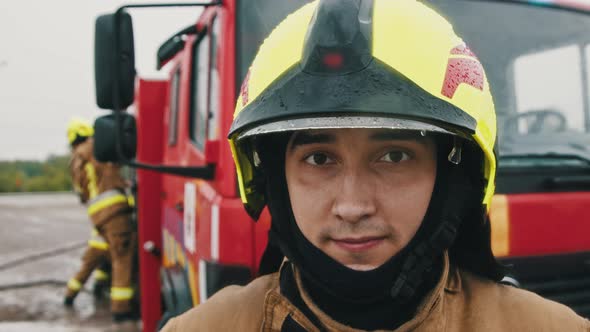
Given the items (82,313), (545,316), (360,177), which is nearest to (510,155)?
(545,316)

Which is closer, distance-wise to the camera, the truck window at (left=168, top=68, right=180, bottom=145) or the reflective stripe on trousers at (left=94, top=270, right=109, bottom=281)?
the truck window at (left=168, top=68, right=180, bottom=145)

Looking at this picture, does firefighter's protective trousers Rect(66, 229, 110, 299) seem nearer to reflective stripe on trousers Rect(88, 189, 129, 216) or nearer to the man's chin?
reflective stripe on trousers Rect(88, 189, 129, 216)

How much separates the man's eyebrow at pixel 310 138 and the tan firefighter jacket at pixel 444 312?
1.08ft

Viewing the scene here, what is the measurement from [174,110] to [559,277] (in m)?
2.34

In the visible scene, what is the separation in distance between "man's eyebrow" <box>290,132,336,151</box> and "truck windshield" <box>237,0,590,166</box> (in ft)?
2.72

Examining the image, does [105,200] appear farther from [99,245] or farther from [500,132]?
[500,132]

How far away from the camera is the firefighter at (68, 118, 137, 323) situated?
4828 millimetres

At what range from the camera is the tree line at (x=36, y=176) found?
2342cm

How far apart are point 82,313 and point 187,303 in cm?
334

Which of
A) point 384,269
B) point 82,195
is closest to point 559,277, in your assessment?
point 384,269

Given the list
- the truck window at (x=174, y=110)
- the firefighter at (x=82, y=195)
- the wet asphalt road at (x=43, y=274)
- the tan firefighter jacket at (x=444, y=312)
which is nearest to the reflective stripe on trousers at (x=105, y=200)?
the firefighter at (x=82, y=195)

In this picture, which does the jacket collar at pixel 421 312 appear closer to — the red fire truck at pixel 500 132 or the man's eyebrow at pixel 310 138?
the man's eyebrow at pixel 310 138

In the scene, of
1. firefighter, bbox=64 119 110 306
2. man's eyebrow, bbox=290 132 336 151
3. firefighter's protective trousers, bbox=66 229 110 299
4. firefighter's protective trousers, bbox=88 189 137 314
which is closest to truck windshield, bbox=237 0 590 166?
man's eyebrow, bbox=290 132 336 151

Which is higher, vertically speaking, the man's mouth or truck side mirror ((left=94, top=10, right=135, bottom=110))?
truck side mirror ((left=94, top=10, right=135, bottom=110))
